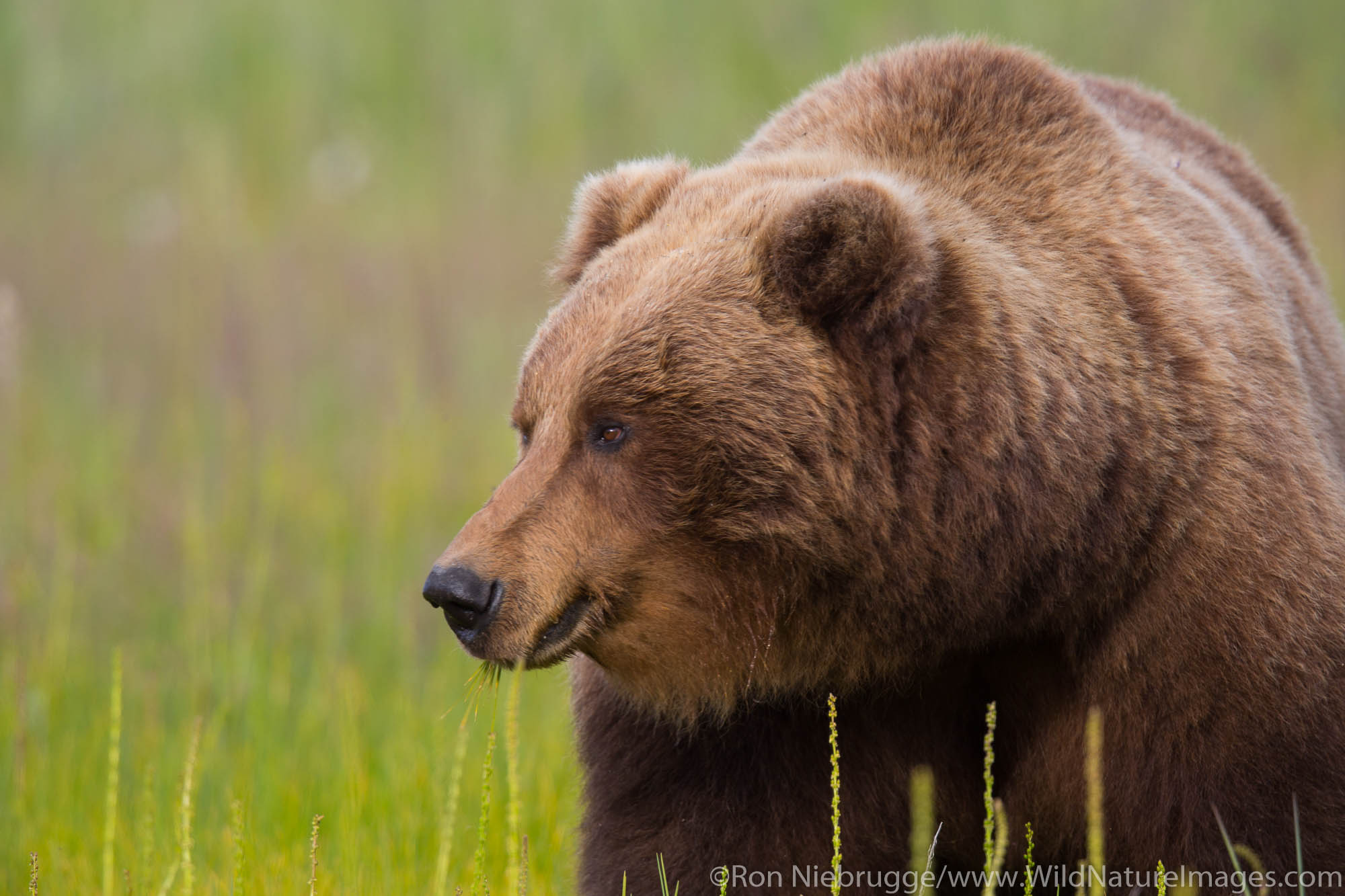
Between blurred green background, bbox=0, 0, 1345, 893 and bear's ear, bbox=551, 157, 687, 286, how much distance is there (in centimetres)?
182

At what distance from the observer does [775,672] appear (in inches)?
131

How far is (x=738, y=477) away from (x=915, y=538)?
0.41 m

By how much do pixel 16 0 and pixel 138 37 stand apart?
0.94 meters

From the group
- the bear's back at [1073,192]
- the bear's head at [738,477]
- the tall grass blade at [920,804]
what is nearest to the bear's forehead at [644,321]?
the bear's head at [738,477]

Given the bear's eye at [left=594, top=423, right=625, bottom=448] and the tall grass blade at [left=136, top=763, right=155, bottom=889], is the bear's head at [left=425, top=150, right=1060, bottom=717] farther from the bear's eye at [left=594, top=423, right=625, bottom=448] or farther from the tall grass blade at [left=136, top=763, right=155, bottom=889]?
the tall grass blade at [left=136, top=763, right=155, bottom=889]

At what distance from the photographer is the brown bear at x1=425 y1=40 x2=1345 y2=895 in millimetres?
3148

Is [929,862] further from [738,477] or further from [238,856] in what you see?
[238,856]

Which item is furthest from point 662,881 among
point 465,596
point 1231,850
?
point 1231,850

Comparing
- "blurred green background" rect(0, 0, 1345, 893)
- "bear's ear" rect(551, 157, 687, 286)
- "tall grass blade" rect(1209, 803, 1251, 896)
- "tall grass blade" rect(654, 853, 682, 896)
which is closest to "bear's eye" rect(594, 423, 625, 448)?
"bear's ear" rect(551, 157, 687, 286)

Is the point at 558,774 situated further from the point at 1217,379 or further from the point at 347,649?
the point at 1217,379

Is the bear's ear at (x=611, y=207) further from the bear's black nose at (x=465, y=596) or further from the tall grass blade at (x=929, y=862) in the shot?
the tall grass blade at (x=929, y=862)

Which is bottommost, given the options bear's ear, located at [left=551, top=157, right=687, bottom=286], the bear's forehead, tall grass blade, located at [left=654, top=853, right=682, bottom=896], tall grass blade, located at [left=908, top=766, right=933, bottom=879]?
tall grass blade, located at [left=654, top=853, right=682, bottom=896]

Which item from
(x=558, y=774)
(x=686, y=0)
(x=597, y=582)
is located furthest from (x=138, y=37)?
(x=597, y=582)

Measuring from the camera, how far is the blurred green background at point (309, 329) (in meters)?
5.16
